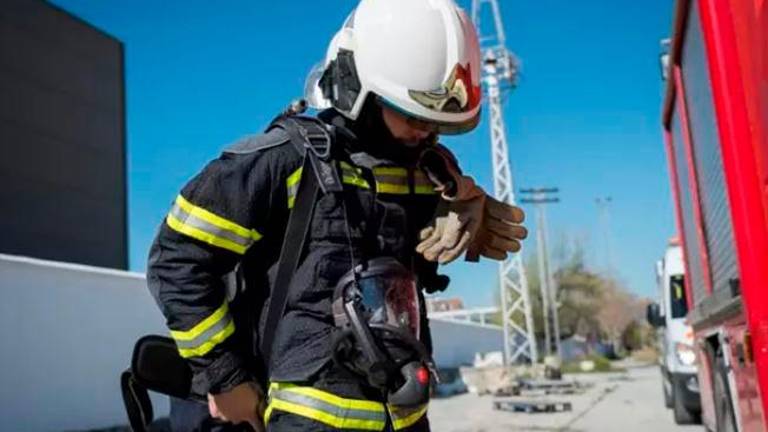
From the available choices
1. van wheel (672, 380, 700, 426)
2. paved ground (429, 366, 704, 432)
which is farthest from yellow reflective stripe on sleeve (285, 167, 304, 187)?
paved ground (429, 366, 704, 432)

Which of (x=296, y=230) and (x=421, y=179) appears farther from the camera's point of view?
(x=421, y=179)

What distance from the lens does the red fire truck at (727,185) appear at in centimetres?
275

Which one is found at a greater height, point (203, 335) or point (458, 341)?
point (458, 341)

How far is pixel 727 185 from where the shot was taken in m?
3.02

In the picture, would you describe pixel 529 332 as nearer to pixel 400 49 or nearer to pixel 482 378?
pixel 482 378

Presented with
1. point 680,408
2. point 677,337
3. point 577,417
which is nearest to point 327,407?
point 677,337

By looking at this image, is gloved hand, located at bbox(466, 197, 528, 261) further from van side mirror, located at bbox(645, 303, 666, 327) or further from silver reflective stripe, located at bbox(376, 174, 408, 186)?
van side mirror, located at bbox(645, 303, 666, 327)

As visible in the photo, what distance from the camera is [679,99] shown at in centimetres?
555

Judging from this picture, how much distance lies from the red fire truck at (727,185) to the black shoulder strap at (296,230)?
1.37 meters

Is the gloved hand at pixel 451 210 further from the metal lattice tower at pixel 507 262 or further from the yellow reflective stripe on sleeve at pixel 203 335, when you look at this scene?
the metal lattice tower at pixel 507 262

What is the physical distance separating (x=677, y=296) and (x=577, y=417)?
3276mm

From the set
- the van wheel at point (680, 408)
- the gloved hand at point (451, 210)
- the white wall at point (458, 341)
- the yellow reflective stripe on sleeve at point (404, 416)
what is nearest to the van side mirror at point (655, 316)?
the van wheel at point (680, 408)

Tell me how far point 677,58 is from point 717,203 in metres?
1.46

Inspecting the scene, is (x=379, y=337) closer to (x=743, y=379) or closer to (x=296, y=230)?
(x=296, y=230)
